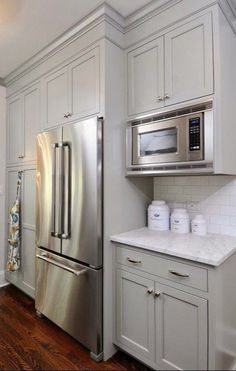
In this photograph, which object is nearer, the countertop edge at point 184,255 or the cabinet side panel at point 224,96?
the countertop edge at point 184,255

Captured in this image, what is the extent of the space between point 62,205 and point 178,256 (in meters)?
1.01

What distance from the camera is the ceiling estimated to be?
173 centimetres

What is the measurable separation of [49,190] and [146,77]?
4.05 feet

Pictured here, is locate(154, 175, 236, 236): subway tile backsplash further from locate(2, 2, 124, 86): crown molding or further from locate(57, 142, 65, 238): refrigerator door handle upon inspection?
locate(2, 2, 124, 86): crown molding

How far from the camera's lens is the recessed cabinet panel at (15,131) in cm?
273

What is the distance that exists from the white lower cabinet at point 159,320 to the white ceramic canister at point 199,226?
19.4 inches

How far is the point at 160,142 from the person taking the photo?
→ 5.73ft

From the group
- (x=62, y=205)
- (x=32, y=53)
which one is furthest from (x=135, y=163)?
(x=32, y=53)

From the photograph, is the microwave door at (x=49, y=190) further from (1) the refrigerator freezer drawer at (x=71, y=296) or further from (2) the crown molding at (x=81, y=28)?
(2) the crown molding at (x=81, y=28)

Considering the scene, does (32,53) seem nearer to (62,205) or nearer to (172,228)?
(62,205)

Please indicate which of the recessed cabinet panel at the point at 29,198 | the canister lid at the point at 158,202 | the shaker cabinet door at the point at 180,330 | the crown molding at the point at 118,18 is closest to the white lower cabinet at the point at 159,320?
the shaker cabinet door at the point at 180,330

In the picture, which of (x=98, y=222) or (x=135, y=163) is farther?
(x=135, y=163)

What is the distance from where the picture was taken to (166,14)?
1.68 metres

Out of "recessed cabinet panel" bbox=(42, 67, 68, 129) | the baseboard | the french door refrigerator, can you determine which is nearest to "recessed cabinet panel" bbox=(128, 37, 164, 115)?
the french door refrigerator
